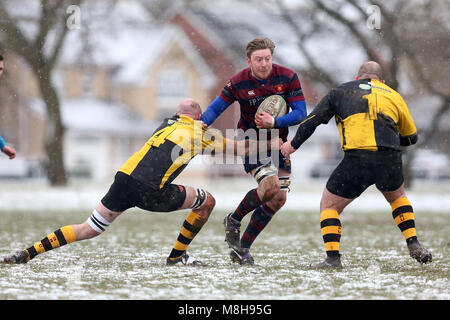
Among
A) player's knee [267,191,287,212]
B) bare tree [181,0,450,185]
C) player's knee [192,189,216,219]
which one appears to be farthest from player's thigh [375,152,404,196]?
bare tree [181,0,450,185]

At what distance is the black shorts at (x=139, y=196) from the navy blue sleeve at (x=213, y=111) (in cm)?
75

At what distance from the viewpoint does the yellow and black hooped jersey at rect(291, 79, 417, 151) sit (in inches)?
285

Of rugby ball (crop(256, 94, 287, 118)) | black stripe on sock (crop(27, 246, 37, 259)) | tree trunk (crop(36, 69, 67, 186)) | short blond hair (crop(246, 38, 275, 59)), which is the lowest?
black stripe on sock (crop(27, 246, 37, 259))

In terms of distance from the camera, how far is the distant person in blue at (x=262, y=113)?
7660mm

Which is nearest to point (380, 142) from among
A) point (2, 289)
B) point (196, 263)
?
point (196, 263)

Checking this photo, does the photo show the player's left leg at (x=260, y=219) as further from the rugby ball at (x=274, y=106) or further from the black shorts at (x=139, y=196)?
the black shorts at (x=139, y=196)

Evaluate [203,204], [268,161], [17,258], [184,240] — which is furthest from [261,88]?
[17,258]

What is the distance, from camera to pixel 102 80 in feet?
164

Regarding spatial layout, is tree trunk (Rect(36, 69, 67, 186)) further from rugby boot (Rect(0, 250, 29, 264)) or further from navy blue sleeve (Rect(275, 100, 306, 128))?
navy blue sleeve (Rect(275, 100, 306, 128))

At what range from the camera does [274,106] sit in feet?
25.3

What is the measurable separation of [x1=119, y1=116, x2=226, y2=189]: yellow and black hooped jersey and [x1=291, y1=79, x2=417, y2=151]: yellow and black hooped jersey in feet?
2.77

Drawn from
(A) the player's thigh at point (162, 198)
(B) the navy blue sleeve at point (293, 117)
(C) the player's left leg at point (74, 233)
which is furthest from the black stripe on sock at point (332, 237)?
(C) the player's left leg at point (74, 233)
